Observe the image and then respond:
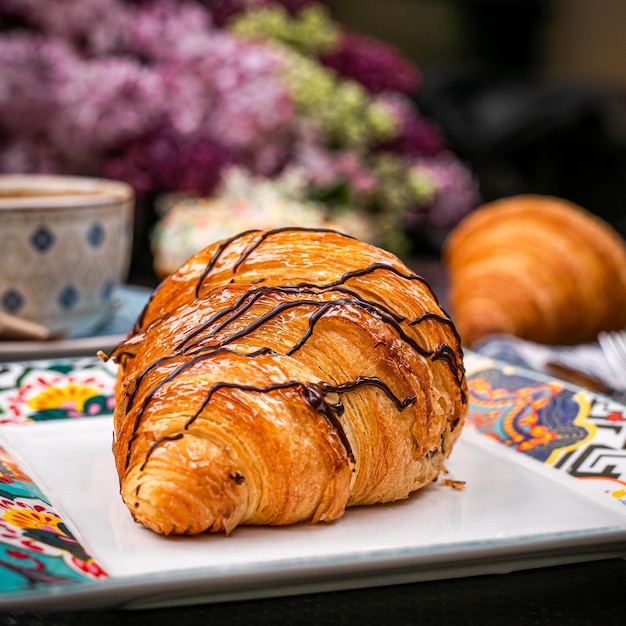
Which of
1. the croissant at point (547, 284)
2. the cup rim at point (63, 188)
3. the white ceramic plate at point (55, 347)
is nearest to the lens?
the white ceramic plate at point (55, 347)

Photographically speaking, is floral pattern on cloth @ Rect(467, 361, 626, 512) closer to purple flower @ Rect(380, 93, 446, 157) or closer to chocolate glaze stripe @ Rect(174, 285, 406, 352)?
chocolate glaze stripe @ Rect(174, 285, 406, 352)

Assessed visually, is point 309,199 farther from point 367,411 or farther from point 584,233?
point 367,411

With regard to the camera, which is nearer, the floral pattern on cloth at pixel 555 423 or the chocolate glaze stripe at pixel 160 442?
the chocolate glaze stripe at pixel 160 442

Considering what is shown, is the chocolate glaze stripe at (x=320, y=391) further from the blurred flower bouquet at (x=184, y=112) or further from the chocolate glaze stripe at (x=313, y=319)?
the blurred flower bouquet at (x=184, y=112)

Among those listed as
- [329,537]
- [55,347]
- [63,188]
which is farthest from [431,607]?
[63,188]

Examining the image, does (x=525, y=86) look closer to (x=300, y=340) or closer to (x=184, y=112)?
(x=184, y=112)

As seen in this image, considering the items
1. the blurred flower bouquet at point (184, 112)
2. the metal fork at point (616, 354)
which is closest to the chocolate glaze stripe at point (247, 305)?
the metal fork at point (616, 354)
